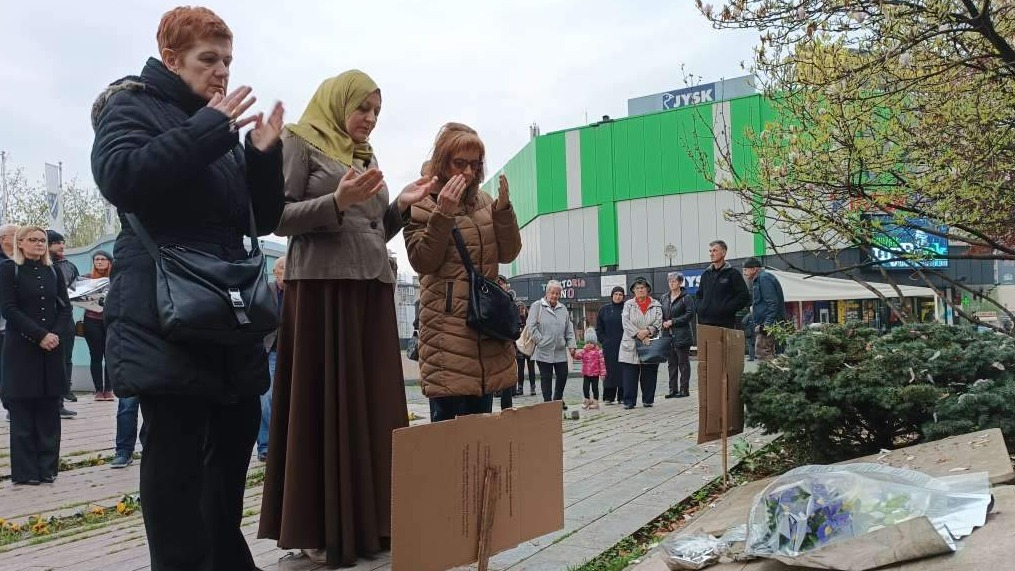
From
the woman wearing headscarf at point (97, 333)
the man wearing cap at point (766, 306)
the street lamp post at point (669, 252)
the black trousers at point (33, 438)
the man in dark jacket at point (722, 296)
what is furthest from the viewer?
the street lamp post at point (669, 252)

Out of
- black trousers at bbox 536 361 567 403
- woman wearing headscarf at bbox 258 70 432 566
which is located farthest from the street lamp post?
woman wearing headscarf at bbox 258 70 432 566

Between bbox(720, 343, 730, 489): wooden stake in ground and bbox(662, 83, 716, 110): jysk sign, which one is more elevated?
bbox(662, 83, 716, 110): jysk sign

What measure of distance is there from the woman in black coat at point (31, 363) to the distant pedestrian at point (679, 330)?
786 cm

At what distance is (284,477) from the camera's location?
3229 mm

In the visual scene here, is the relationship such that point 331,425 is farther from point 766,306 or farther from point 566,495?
point 766,306

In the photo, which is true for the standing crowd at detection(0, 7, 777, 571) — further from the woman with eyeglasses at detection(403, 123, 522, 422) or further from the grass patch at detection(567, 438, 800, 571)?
the grass patch at detection(567, 438, 800, 571)

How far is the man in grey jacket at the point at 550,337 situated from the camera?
10812mm

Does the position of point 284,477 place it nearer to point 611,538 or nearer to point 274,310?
point 274,310

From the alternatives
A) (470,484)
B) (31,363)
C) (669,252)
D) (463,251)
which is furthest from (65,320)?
(669,252)

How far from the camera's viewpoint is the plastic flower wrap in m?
2.83

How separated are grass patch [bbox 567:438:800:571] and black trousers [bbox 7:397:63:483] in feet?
15.7

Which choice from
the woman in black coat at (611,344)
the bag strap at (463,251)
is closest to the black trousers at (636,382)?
the woman in black coat at (611,344)

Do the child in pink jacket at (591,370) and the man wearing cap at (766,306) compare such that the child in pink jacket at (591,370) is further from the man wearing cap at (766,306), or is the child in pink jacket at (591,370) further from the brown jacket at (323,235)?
the brown jacket at (323,235)

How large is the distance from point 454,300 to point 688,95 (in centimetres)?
4732
